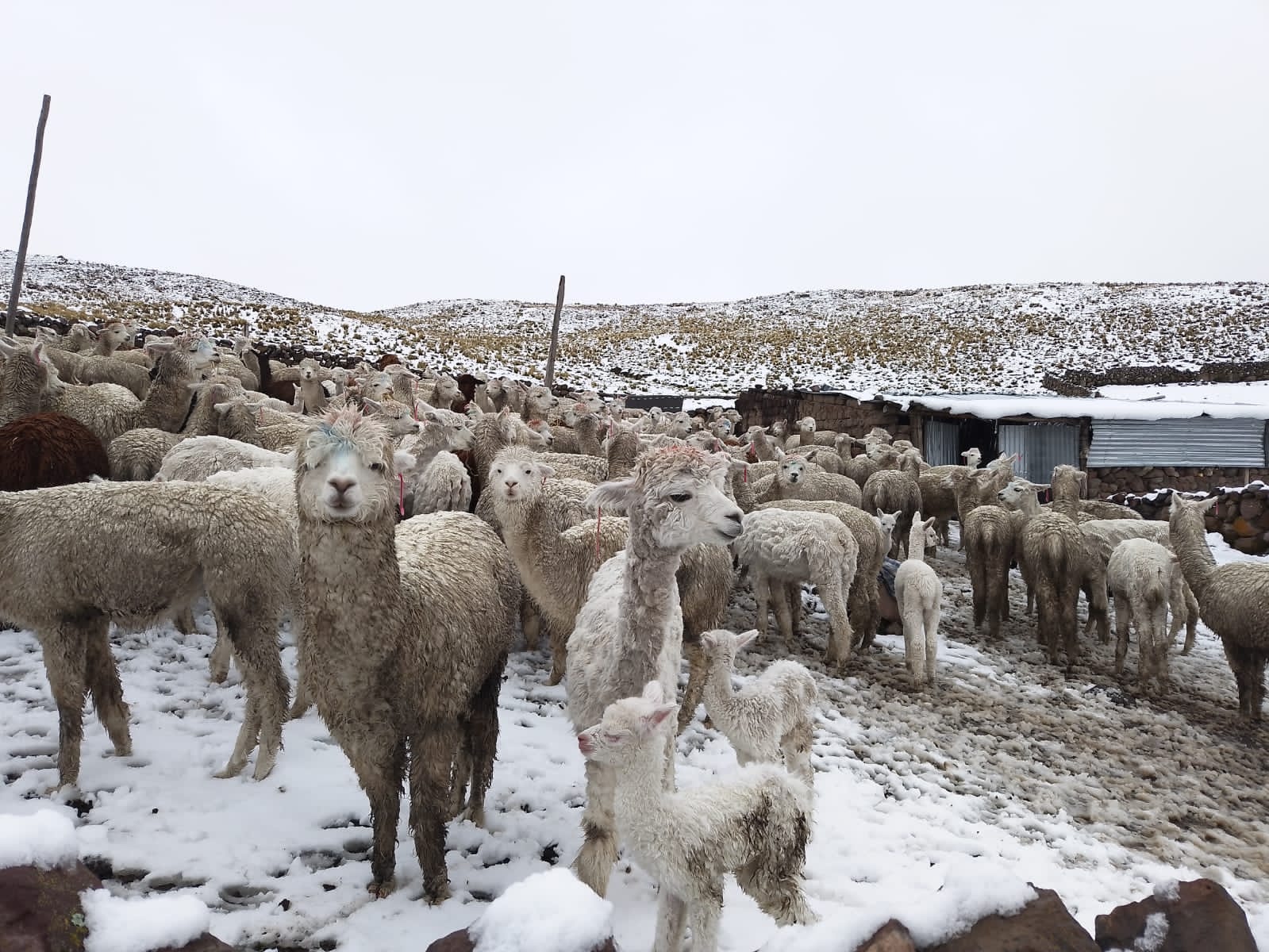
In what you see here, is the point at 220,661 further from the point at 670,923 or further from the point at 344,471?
the point at 670,923

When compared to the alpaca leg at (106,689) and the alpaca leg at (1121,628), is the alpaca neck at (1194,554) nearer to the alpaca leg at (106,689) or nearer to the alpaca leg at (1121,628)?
the alpaca leg at (1121,628)

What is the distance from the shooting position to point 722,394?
36250 millimetres

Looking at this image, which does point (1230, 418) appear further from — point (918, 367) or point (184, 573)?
point (184, 573)

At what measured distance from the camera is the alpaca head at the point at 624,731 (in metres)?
2.85

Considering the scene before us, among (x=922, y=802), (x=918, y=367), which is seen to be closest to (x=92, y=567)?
(x=922, y=802)

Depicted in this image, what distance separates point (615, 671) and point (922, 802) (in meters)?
2.87

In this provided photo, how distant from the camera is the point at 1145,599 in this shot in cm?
810

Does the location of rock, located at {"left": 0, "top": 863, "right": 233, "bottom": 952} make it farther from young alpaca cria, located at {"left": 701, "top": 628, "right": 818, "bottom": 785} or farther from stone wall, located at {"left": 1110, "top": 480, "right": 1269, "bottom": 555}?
stone wall, located at {"left": 1110, "top": 480, "right": 1269, "bottom": 555}

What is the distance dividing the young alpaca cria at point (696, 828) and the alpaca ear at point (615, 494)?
1161 mm

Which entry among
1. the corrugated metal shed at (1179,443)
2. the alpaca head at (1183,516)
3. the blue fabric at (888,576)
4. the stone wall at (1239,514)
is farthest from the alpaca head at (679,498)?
the corrugated metal shed at (1179,443)

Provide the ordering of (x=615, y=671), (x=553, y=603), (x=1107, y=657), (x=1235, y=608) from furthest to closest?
(x=1107, y=657) → (x=1235, y=608) → (x=553, y=603) → (x=615, y=671)

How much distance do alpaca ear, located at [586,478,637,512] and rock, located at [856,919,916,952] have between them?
2242 mm

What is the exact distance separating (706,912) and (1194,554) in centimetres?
767

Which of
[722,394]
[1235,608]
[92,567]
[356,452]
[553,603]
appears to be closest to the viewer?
[356,452]
